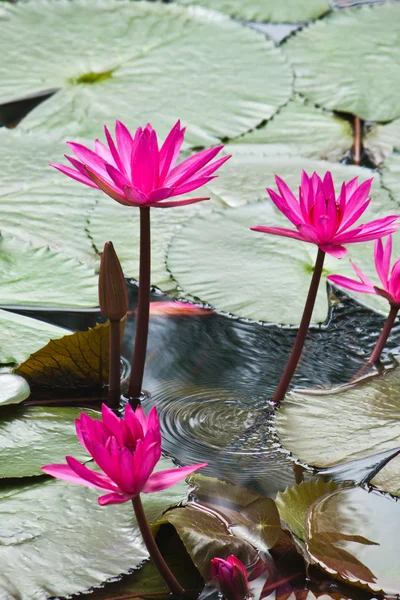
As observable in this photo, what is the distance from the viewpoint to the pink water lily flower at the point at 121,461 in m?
0.84

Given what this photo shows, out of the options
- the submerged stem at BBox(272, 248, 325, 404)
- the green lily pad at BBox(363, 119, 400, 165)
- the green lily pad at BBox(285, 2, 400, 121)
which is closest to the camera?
the submerged stem at BBox(272, 248, 325, 404)

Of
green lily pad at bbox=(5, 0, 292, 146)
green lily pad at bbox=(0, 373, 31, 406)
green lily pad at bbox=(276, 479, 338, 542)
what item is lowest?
green lily pad at bbox=(276, 479, 338, 542)

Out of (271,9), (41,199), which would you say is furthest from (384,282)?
(271,9)

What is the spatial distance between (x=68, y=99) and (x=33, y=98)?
205 millimetres

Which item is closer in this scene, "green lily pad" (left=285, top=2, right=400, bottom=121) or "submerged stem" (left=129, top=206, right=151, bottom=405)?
"submerged stem" (left=129, top=206, right=151, bottom=405)

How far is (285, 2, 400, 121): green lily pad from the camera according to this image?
242cm

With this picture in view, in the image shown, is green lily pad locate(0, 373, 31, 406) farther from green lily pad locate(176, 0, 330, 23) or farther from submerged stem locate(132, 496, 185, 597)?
green lily pad locate(176, 0, 330, 23)

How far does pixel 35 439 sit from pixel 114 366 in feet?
0.63

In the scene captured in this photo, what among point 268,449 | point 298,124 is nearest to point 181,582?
point 268,449

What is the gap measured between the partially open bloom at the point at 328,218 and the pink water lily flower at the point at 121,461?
421 millimetres

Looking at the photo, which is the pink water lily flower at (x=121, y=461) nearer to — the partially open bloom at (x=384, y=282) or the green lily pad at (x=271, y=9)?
the partially open bloom at (x=384, y=282)

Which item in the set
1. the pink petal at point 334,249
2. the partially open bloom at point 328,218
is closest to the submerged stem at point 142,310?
the partially open bloom at point 328,218

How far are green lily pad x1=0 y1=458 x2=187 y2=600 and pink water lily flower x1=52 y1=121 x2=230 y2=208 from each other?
481 mm

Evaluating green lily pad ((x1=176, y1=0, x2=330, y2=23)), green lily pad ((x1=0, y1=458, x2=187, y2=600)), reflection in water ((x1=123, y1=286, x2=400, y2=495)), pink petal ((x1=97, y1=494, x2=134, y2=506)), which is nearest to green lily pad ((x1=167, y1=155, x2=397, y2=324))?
reflection in water ((x1=123, y1=286, x2=400, y2=495))
